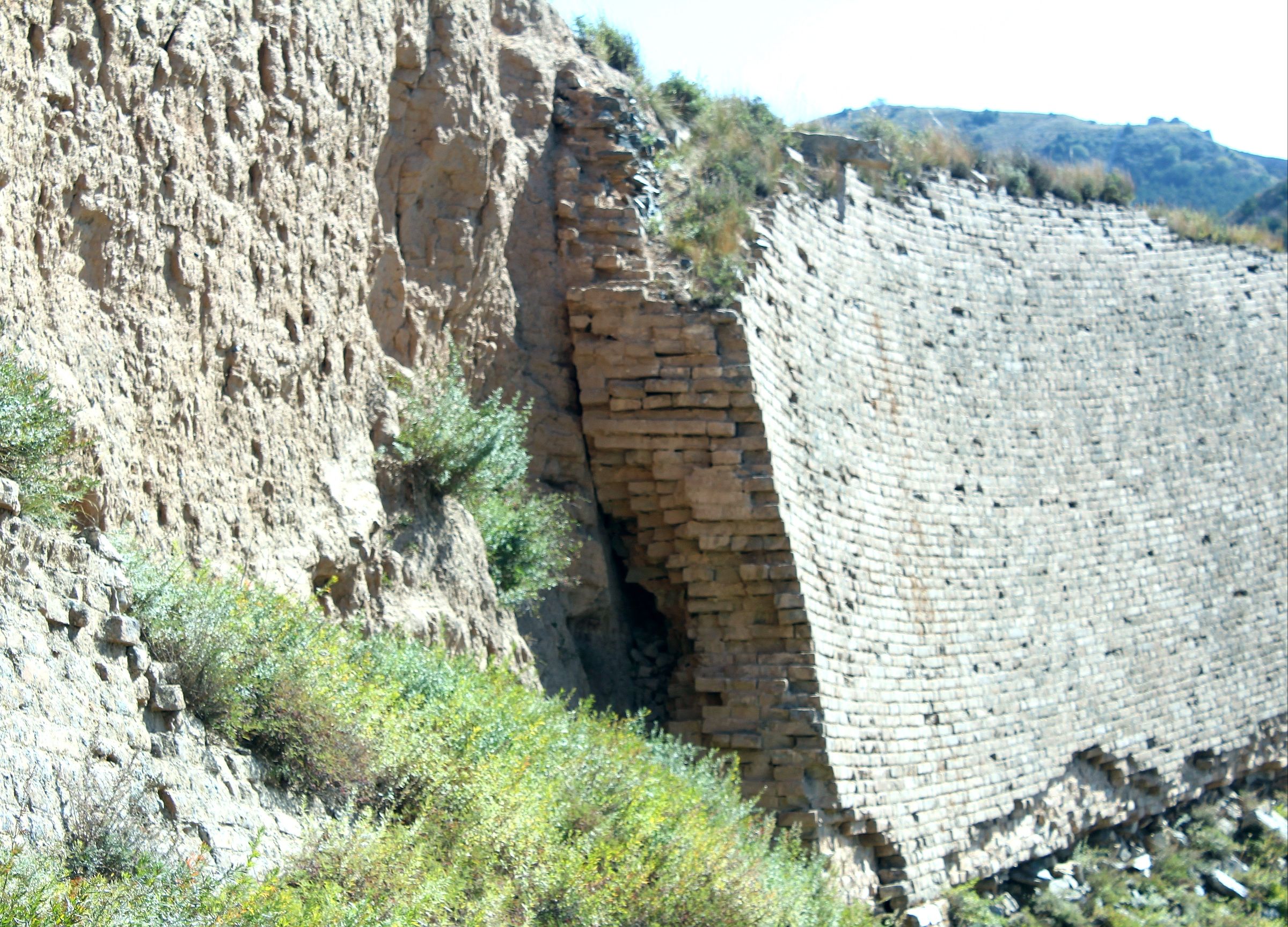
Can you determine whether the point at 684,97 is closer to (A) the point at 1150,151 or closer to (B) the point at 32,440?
(B) the point at 32,440

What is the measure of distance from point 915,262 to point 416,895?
8544 mm

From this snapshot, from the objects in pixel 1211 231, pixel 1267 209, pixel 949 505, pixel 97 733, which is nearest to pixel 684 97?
pixel 949 505

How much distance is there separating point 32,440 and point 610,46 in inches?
306

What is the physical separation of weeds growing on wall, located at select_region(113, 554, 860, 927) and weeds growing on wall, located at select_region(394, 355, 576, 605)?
4.33ft

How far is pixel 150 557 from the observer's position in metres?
4.98

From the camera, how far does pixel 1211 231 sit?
14.6 m

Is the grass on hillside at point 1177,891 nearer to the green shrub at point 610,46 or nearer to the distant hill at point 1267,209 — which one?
the green shrub at point 610,46

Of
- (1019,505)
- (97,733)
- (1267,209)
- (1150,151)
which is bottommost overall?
(1019,505)

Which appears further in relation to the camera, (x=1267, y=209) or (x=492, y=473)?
(x=1267, y=209)

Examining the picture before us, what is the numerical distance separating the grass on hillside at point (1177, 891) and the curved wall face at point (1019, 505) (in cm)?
35

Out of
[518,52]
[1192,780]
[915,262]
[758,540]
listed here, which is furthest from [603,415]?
[1192,780]

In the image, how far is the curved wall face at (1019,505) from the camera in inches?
363

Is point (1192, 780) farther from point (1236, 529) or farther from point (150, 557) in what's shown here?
point (150, 557)

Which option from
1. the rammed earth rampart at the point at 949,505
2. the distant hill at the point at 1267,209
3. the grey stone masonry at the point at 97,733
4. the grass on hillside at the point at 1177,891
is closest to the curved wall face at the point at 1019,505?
the rammed earth rampart at the point at 949,505
